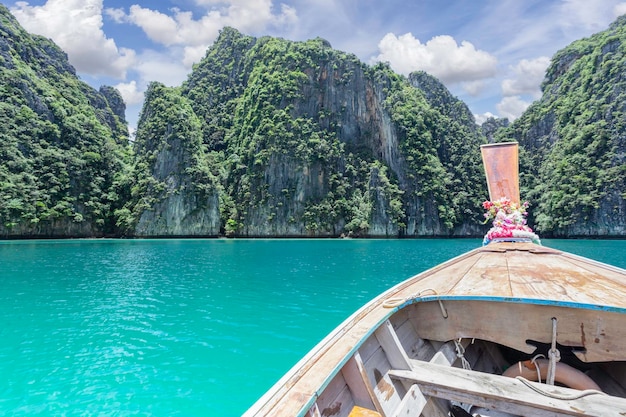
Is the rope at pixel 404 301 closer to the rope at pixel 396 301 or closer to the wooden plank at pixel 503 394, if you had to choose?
the rope at pixel 396 301

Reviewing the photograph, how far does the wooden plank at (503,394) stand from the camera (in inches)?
92.9

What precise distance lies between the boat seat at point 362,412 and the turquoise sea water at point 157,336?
4238mm

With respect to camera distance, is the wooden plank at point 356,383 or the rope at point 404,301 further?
the rope at point 404,301

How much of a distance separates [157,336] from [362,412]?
879 cm

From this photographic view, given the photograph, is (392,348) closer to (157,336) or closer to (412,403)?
(412,403)

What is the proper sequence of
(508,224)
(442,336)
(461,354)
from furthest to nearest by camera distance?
(508,224) < (442,336) < (461,354)

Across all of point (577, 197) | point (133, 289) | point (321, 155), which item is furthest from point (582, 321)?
point (577, 197)

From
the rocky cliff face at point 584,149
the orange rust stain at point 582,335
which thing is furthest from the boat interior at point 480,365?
the rocky cliff face at point 584,149

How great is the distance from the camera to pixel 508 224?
34.1 feet

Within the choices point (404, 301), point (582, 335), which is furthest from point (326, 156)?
point (582, 335)

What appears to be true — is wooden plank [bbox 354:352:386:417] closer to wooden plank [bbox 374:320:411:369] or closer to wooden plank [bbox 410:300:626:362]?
wooden plank [bbox 374:320:411:369]

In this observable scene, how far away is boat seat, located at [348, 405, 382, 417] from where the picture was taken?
94.2 inches

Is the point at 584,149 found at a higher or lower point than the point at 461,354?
higher

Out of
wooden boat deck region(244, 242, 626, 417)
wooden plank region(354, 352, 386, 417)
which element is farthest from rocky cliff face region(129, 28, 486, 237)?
wooden plank region(354, 352, 386, 417)
